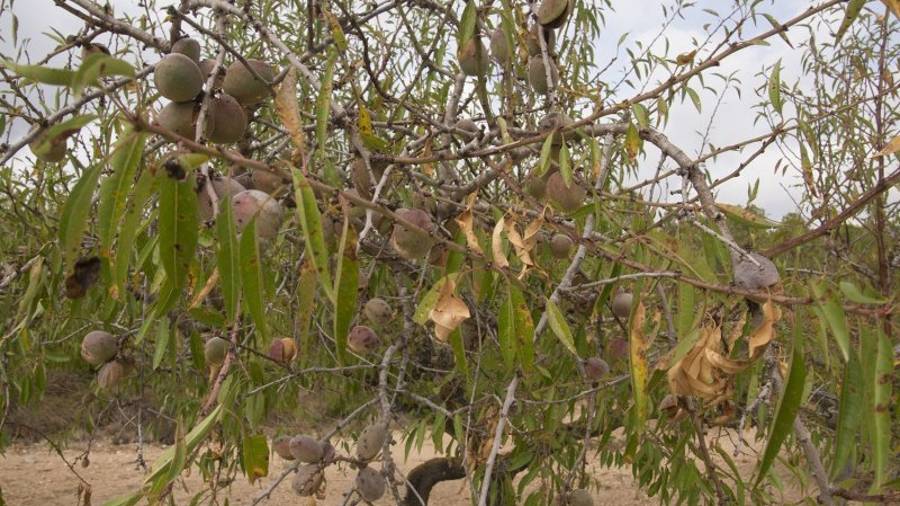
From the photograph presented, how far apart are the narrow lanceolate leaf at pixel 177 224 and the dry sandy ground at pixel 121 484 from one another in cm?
438

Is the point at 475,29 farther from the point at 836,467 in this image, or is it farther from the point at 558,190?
the point at 836,467

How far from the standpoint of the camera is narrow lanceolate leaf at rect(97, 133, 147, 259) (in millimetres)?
689

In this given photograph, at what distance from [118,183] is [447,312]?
0.42m

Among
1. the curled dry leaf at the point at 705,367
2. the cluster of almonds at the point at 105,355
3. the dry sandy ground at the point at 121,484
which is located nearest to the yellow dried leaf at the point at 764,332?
the curled dry leaf at the point at 705,367

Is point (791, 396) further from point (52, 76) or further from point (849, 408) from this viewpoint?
point (52, 76)

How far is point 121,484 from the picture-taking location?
6531 mm

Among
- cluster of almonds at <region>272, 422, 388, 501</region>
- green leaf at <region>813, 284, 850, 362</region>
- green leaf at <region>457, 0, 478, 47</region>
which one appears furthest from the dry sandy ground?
green leaf at <region>813, 284, 850, 362</region>

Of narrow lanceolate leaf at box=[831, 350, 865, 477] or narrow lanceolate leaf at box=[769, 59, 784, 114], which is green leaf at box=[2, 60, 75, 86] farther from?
narrow lanceolate leaf at box=[769, 59, 784, 114]

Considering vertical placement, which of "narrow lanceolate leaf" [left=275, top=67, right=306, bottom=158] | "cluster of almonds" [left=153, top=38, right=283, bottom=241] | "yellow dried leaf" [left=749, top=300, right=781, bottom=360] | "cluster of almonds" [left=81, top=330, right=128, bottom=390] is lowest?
"cluster of almonds" [left=81, top=330, right=128, bottom=390]

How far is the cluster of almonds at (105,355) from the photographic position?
6.28 ft

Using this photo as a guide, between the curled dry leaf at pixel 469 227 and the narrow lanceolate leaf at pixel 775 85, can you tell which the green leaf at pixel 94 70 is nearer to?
the curled dry leaf at pixel 469 227

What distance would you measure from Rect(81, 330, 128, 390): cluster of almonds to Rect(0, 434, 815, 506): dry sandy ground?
3332 mm

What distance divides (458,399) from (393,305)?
0.74 metres

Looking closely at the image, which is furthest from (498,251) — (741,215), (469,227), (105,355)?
(105,355)
